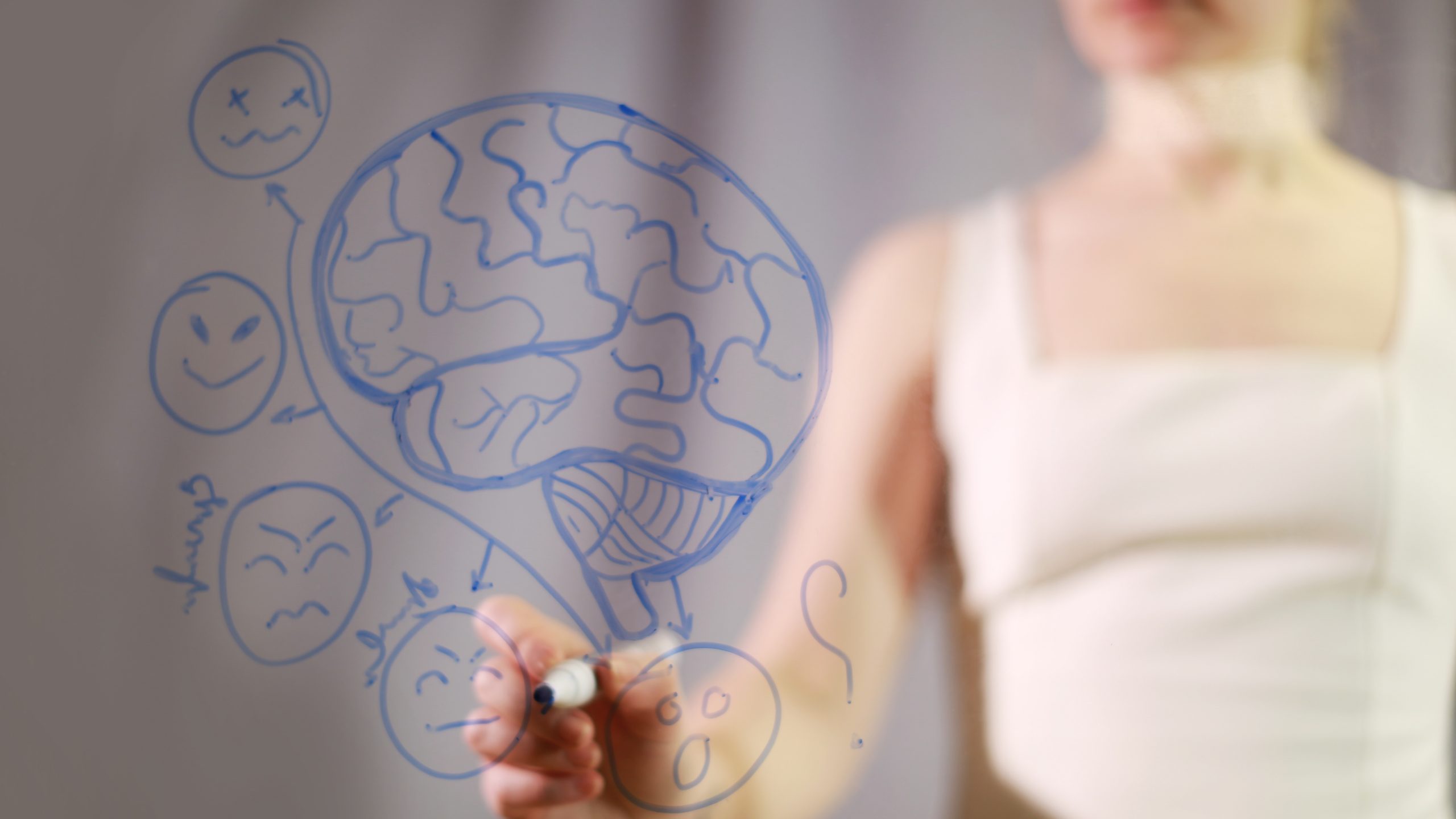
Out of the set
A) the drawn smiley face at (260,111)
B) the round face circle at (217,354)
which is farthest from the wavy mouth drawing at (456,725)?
the drawn smiley face at (260,111)

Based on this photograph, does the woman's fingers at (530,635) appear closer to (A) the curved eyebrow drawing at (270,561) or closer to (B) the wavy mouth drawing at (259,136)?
(A) the curved eyebrow drawing at (270,561)

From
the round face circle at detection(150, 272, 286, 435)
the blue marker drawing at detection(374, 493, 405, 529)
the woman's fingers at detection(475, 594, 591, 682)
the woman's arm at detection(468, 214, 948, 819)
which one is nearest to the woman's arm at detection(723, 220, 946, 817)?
the woman's arm at detection(468, 214, 948, 819)

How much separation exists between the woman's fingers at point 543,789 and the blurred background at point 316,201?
30 mm

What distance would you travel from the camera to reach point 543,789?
1.66 feet

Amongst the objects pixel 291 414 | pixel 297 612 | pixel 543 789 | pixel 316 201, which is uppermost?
pixel 316 201

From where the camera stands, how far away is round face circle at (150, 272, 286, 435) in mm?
548

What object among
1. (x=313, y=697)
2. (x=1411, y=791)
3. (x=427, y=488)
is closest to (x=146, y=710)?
(x=313, y=697)

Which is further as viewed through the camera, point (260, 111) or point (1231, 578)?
point (260, 111)

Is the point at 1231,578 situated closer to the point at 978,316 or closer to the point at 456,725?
the point at 978,316

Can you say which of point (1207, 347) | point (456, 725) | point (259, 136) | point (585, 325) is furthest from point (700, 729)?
point (259, 136)

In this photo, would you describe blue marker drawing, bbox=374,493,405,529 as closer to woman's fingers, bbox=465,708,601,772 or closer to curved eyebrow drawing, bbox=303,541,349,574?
curved eyebrow drawing, bbox=303,541,349,574

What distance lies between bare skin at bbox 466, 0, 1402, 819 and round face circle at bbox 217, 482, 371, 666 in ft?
0.36

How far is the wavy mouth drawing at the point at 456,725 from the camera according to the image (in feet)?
1.69

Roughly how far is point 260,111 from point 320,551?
0.29 m
